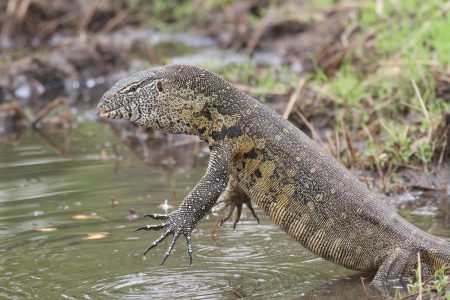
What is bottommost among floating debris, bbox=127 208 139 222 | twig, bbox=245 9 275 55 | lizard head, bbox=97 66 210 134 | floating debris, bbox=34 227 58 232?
floating debris, bbox=34 227 58 232

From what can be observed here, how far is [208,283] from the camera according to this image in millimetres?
6910

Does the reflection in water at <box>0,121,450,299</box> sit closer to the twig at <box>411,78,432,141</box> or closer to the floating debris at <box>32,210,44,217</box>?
the floating debris at <box>32,210,44,217</box>

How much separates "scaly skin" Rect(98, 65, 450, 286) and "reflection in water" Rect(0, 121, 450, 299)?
320 millimetres

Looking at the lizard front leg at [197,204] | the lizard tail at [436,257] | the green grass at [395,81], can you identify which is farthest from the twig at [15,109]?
the lizard tail at [436,257]

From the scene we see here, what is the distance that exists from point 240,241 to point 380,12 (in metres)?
6.85

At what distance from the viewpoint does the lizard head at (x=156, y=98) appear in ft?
22.6

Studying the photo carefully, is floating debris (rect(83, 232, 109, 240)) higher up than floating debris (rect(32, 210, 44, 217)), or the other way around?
floating debris (rect(32, 210, 44, 217))

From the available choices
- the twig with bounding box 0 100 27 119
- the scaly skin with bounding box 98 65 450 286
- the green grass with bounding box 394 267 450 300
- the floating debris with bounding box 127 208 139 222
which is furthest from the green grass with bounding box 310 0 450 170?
the twig with bounding box 0 100 27 119

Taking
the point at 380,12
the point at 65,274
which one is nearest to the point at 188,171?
the point at 65,274

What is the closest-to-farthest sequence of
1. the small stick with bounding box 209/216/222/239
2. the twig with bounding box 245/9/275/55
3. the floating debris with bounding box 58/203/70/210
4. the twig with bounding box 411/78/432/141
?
1. the small stick with bounding box 209/216/222/239
2. the floating debris with bounding box 58/203/70/210
3. the twig with bounding box 411/78/432/141
4. the twig with bounding box 245/9/275/55

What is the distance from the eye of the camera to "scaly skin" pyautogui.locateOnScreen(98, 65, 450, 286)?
21.6 ft

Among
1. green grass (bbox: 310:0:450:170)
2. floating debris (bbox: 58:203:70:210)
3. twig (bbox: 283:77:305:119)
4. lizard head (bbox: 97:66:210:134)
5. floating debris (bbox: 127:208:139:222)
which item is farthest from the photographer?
twig (bbox: 283:77:305:119)

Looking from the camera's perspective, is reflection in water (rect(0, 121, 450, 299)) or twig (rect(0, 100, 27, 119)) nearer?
reflection in water (rect(0, 121, 450, 299))

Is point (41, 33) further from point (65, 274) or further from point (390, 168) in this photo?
point (65, 274)
